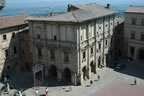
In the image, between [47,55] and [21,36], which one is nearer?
[47,55]

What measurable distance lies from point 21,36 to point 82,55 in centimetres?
1851

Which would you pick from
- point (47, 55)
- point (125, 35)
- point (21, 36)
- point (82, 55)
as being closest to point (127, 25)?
point (125, 35)

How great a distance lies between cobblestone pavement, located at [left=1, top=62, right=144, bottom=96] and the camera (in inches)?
1582

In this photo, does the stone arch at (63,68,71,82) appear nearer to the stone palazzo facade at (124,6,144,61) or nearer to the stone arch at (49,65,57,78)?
the stone arch at (49,65,57,78)

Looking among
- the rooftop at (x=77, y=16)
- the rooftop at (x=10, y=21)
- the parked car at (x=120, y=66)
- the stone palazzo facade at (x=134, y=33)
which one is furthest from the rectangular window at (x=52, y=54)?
the stone palazzo facade at (x=134, y=33)

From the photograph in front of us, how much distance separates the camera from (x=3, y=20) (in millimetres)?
49188

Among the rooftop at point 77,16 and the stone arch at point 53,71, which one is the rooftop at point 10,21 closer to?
the rooftop at point 77,16

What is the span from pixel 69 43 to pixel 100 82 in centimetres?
1133

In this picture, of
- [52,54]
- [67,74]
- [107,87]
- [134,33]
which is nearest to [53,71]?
[67,74]

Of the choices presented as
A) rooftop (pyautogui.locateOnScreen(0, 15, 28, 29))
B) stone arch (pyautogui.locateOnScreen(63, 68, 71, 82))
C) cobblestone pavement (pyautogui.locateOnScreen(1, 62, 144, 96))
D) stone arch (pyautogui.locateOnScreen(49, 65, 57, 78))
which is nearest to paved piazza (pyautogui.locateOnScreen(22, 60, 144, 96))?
cobblestone pavement (pyautogui.locateOnScreen(1, 62, 144, 96))

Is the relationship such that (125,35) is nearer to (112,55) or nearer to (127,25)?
(127,25)

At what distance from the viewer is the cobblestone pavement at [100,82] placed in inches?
1582

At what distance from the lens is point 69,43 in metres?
41.5

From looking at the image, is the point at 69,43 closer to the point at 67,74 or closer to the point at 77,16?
the point at 77,16
